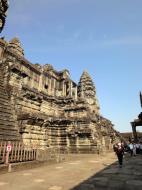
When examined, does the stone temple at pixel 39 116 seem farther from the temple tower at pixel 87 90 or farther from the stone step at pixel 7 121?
the temple tower at pixel 87 90

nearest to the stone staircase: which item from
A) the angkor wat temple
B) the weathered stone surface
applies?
the angkor wat temple

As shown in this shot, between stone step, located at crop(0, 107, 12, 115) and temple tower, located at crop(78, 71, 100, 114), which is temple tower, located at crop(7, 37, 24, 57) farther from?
stone step, located at crop(0, 107, 12, 115)

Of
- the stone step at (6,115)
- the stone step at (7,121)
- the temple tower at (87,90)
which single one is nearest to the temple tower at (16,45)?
Answer: the temple tower at (87,90)

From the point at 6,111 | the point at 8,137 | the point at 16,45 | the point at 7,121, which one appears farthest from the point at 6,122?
the point at 16,45

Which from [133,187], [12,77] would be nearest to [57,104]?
[12,77]

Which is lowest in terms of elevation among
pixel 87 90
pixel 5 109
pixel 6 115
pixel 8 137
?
pixel 8 137

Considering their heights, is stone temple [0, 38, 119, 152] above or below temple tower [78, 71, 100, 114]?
below

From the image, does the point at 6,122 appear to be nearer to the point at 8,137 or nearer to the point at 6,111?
the point at 6,111

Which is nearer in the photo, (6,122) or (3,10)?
(6,122)

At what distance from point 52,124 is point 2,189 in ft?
55.3

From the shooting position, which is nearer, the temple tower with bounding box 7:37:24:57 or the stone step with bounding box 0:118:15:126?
A: the stone step with bounding box 0:118:15:126

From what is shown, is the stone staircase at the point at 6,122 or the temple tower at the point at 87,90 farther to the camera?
the temple tower at the point at 87,90

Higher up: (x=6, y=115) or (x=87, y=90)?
(x=87, y=90)

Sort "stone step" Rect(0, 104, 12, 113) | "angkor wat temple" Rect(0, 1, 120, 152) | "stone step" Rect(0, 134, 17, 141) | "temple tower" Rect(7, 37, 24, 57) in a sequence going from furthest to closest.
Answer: "temple tower" Rect(7, 37, 24, 57), "angkor wat temple" Rect(0, 1, 120, 152), "stone step" Rect(0, 104, 12, 113), "stone step" Rect(0, 134, 17, 141)
